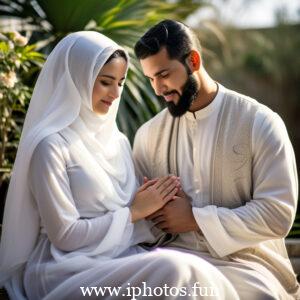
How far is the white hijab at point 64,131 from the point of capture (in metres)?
3.16

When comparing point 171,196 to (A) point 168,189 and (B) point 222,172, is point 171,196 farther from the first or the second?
(B) point 222,172

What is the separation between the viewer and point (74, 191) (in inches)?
123

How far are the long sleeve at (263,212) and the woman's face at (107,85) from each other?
2.17 feet

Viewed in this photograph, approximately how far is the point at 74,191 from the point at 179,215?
0.53 m

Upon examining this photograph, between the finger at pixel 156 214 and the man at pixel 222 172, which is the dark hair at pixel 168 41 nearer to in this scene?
the man at pixel 222 172

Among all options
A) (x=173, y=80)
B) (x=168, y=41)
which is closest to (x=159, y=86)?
(x=173, y=80)

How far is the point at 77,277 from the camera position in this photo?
9.61 ft

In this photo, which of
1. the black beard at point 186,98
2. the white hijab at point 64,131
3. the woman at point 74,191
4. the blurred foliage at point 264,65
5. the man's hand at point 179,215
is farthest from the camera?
the blurred foliage at point 264,65

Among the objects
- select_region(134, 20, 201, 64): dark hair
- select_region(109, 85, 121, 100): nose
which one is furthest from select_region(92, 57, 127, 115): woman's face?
select_region(134, 20, 201, 64): dark hair

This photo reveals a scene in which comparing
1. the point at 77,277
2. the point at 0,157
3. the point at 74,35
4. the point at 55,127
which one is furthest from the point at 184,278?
the point at 0,157

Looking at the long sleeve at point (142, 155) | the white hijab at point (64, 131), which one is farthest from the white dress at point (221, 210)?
the white hijab at point (64, 131)

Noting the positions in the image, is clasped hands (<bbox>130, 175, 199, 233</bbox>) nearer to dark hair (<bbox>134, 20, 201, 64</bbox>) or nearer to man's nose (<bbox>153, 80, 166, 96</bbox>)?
man's nose (<bbox>153, 80, 166, 96</bbox>)

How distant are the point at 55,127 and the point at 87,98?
0.21 meters

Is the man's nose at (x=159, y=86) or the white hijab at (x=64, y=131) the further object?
the man's nose at (x=159, y=86)
